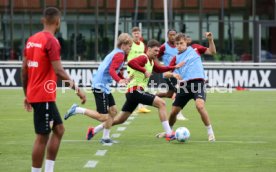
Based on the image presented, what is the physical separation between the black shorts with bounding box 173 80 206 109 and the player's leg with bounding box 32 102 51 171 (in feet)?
17.9

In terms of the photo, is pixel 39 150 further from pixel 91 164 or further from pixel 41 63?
pixel 91 164

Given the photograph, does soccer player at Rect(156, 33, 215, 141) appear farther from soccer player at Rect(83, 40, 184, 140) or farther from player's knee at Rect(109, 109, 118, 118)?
player's knee at Rect(109, 109, 118, 118)

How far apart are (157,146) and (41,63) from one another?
4.62 m

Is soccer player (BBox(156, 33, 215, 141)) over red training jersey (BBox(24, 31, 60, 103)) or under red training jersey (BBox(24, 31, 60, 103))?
under

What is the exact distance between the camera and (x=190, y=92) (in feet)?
49.4

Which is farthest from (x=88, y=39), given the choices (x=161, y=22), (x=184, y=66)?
(x=184, y=66)

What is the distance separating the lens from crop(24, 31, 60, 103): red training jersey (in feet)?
32.1

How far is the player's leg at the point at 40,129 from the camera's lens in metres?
9.87

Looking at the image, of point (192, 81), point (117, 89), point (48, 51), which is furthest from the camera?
point (117, 89)

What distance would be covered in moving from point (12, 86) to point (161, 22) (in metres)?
14.2

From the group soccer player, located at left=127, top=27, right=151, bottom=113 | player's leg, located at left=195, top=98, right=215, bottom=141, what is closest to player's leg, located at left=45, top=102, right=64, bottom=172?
player's leg, located at left=195, top=98, right=215, bottom=141

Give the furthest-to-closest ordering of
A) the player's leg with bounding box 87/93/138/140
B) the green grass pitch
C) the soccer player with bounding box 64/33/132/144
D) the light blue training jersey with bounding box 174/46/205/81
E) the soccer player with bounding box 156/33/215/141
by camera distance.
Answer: the light blue training jersey with bounding box 174/46/205/81
the soccer player with bounding box 156/33/215/141
the player's leg with bounding box 87/93/138/140
the soccer player with bounding box 64/33/132/144
the green grass pitch

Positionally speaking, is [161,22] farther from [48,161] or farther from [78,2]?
[48,161]

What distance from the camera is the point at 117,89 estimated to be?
31.6m
